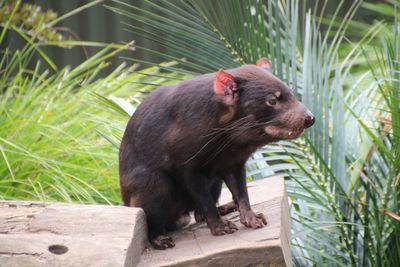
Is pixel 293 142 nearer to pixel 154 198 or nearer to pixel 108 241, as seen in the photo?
pixel 154 198

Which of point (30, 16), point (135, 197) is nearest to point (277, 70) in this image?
point (135, 197)

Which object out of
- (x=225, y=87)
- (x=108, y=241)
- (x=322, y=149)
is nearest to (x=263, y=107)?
A: (x=225, y=87)

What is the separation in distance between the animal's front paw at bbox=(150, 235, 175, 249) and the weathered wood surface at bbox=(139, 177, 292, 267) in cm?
2

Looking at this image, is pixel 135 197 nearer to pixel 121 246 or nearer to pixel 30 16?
pixel 121 246

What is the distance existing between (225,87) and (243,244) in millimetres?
513

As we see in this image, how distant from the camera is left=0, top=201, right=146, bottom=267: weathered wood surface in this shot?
92.1 inches

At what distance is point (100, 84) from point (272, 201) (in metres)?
2.37

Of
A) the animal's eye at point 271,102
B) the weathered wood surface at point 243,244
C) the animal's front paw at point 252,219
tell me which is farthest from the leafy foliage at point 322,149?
the animal's eye at point 271,102

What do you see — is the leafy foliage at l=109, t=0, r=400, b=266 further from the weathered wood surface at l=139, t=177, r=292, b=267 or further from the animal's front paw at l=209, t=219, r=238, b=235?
the animal's front paw at l=209, t=219, r=238, b=235

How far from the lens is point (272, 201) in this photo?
9.50 ft

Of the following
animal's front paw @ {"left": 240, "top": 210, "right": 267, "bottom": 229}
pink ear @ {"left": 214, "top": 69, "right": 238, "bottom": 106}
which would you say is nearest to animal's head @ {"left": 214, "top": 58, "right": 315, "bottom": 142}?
pink ear @ {"left": 214, "top": 69, "right": 238, "bottom": 106}

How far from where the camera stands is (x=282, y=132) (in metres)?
2.64

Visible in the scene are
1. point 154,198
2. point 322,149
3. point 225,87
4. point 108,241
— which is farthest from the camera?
point 322,149

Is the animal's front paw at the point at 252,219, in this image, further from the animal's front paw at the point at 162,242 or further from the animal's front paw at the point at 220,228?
the animal's front paw at the point at 162,242
